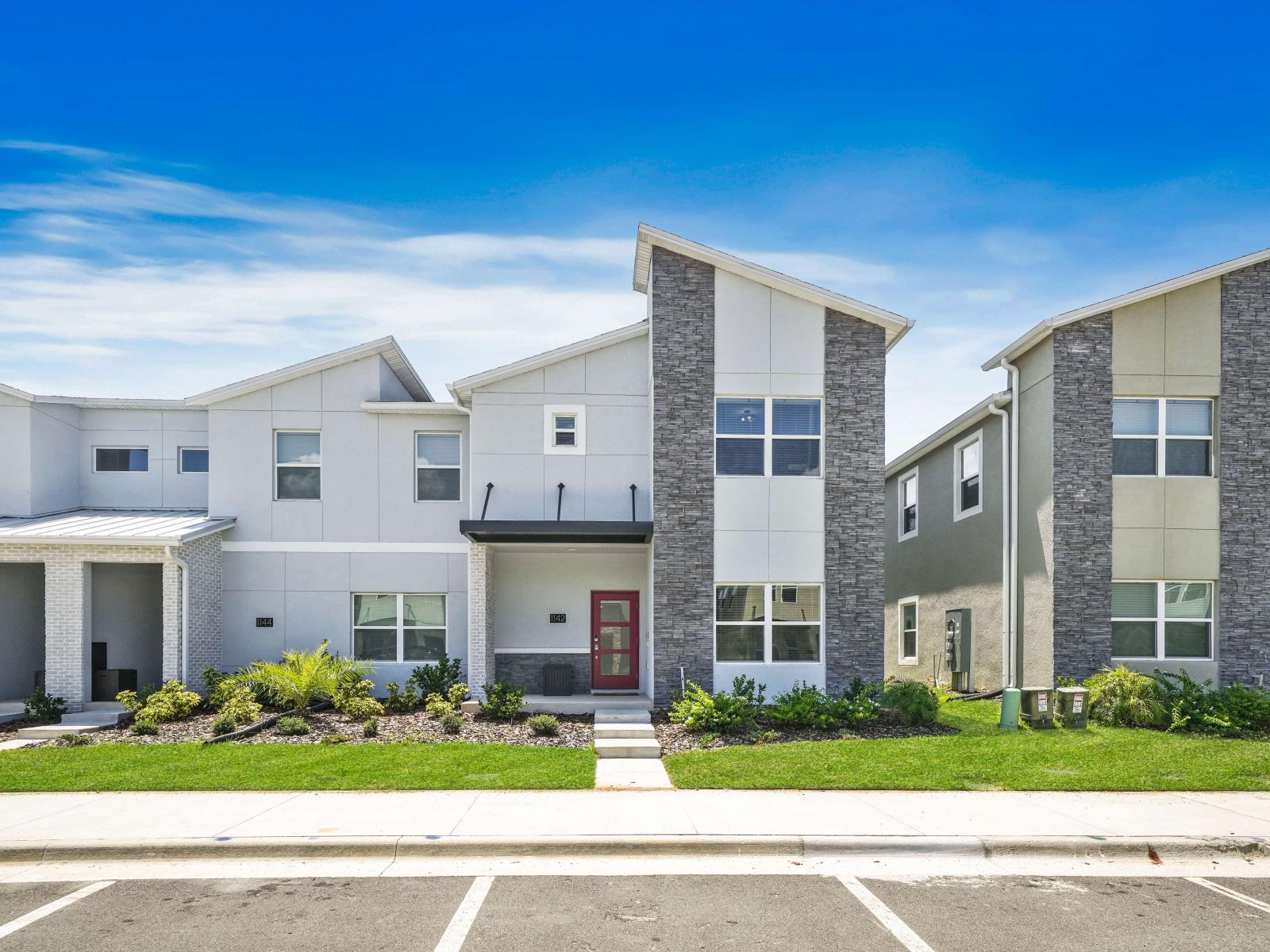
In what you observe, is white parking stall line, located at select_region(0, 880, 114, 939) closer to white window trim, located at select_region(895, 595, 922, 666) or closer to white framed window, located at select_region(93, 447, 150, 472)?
white framed window, located at select_region(93, 447, 150, 472)

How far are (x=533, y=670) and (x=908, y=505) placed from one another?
38.7 feet

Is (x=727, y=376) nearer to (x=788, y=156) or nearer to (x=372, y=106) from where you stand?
(x=788, y=156)

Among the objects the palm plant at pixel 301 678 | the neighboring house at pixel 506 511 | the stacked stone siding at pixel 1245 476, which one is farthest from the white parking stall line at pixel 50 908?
the stacked stone siding at pixel 1245 476

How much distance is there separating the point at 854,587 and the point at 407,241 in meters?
9.93

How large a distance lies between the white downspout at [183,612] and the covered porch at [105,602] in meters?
0.02

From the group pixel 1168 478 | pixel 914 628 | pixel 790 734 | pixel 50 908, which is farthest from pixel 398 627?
pixel 1168 478

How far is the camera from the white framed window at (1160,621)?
1605cm

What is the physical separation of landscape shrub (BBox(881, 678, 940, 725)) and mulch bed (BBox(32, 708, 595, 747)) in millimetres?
4906

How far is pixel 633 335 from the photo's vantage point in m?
17.1

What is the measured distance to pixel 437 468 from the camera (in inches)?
724

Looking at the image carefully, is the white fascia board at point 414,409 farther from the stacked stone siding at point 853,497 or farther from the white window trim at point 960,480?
the white window trim at point 960,480

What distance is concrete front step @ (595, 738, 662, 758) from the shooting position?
1259cm

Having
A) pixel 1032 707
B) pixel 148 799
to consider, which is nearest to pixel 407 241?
pixel 148 799

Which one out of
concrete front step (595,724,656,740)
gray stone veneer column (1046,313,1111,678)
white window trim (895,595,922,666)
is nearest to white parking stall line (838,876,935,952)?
concrete front step (595,724,656,740)
